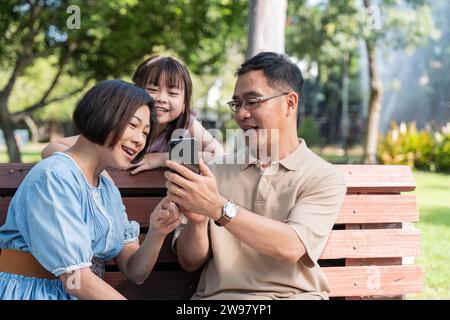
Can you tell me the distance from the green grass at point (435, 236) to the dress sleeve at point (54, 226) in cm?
221

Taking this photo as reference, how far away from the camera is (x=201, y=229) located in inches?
101

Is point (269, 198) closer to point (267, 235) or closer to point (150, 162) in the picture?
point (267, 235)

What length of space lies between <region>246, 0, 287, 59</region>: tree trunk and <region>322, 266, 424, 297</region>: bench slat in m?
2.57

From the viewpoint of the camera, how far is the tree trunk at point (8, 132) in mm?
14000

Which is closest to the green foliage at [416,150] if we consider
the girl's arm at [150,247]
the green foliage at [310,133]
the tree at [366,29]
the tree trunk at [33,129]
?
the tree at [366,29]

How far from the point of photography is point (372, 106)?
53.2 ft

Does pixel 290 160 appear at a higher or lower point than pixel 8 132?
higher

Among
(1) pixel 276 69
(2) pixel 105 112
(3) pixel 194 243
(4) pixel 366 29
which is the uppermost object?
(4) pixel 366 29

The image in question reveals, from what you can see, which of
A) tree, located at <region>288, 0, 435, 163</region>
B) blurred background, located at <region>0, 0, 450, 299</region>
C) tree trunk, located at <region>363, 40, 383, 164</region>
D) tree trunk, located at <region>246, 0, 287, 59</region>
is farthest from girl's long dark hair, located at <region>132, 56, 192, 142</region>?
tree trunk, located at <region>363, 40, 383, 164</region>

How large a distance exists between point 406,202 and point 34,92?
3953cm

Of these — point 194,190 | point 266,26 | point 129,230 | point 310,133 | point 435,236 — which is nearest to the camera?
point 194,190

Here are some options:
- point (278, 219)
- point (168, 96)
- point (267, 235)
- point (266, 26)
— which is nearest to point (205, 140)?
point (168, 96)

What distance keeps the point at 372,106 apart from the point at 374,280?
13631mm

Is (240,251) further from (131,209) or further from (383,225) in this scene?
(383,225)
